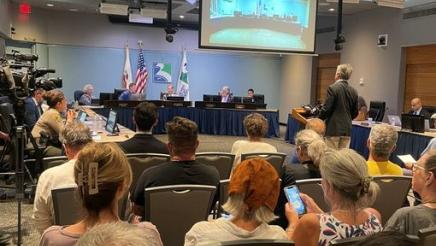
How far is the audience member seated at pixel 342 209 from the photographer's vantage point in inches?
68.4

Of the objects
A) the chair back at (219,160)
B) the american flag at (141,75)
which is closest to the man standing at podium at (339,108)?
the chair back at (219,160)

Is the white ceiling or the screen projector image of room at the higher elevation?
the white ceiling

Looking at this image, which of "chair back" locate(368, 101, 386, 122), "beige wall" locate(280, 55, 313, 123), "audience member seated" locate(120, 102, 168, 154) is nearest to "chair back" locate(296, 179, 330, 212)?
"audience member seated" locate(120, 102, 168, 154)

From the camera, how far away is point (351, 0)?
27.5ft

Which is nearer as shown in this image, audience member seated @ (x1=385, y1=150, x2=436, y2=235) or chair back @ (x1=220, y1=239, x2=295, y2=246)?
chair back @ (x1=220, y1=239, x2=295, y2=246)

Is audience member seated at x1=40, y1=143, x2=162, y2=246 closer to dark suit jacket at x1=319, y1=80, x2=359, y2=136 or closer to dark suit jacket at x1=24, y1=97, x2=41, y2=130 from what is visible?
dark suit jacket at x1=319, y1=80, x2=359, y2=136

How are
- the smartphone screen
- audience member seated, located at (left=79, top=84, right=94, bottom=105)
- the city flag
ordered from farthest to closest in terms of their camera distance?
1. the city flag
2. audience member seated, located at (left=79, top=84, right=94, bottom=105)
3. the smartphone screen

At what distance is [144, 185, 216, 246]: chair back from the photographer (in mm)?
2393

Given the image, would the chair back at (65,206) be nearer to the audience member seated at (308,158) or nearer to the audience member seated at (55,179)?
the audience member seated at (55,179)

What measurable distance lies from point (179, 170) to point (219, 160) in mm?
917

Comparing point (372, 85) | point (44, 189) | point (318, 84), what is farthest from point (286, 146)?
point (44, 189)

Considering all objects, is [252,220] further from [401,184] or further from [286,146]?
[286,146]

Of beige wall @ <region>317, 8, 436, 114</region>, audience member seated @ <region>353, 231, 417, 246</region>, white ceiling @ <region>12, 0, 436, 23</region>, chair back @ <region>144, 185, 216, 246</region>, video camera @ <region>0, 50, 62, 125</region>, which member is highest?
white ceiling @ <region>12, 0, 436, 23</region>

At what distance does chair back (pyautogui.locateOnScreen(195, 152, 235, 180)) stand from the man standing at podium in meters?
2.17
